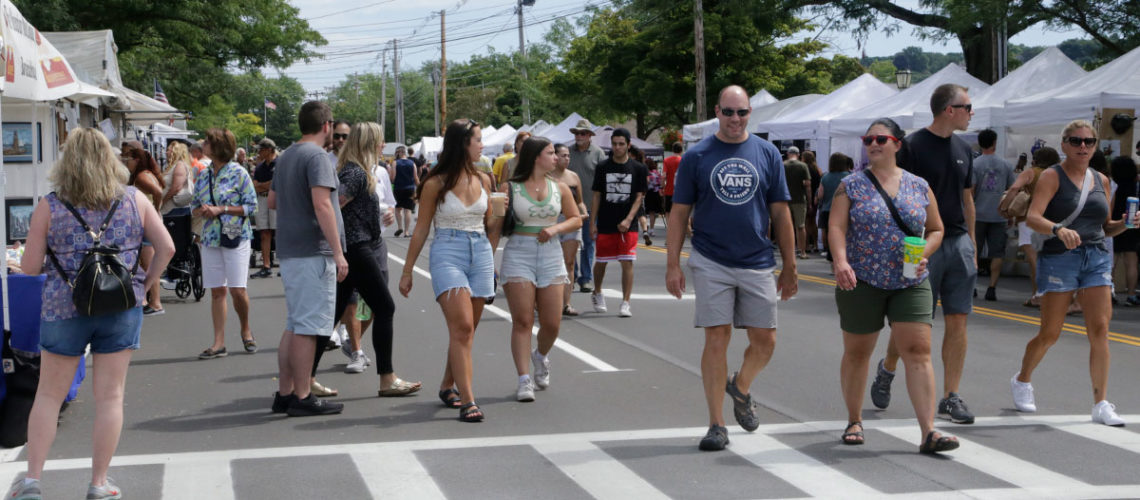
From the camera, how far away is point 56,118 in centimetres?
1653

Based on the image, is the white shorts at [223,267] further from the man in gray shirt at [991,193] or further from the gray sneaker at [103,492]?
the man in gray shirt at [991,193]

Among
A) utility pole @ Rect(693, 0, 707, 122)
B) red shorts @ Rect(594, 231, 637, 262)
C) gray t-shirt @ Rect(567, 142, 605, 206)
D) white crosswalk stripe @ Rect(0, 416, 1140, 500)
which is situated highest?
utility pole @ Rect(693, 0, 707, 122)

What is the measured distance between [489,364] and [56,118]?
10146mm

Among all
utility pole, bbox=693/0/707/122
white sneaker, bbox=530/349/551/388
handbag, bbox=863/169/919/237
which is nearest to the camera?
handbag, bbox=863/169/919/237

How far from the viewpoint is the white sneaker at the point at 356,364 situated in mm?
8828

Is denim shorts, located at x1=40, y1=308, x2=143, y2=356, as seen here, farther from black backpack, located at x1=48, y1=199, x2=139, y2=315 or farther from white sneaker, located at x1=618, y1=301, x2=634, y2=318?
white sneaker, located at x1=618, y1=301, x2=634, y2=318

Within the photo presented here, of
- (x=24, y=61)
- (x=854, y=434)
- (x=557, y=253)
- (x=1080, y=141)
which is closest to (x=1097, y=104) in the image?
(x=1080, y=141)

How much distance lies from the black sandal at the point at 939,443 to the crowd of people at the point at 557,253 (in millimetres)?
10

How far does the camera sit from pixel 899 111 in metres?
20.5

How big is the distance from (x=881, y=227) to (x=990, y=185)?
351 inches

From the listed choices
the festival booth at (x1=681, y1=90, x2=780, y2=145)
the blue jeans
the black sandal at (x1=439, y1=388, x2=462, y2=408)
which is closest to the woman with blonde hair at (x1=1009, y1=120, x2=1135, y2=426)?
the black sandal at (x1=439, y1=388, x2=462, y2=408)

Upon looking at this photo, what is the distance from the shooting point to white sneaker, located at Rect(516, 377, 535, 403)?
25.0 ft

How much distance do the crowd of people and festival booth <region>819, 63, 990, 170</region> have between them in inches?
494

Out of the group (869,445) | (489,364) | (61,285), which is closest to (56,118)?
(489,364)
